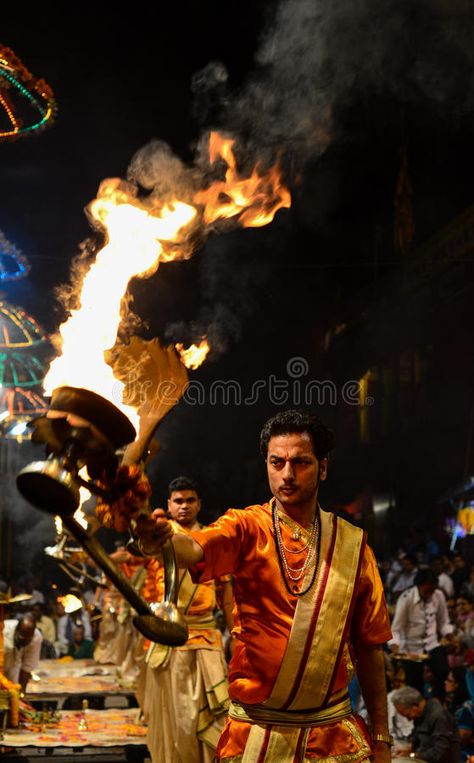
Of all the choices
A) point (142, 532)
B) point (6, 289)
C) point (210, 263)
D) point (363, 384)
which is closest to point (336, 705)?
point (142, 532)

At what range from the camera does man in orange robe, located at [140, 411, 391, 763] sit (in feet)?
12.3

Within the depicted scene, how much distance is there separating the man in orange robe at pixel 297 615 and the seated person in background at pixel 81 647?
48.9ft

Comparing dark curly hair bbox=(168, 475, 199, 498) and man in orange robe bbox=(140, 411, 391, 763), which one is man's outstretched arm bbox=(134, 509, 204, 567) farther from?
dark curly hair bbox=(168, 475, 199, 498)

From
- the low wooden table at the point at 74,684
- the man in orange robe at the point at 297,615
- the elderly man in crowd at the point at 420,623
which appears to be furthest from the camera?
the low wooden table at the point at 74,684

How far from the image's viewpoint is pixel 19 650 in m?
11.3

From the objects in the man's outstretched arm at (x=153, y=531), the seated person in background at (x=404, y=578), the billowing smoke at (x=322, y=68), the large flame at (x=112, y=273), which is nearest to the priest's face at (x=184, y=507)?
the billowing smoke at (x=322, y=68)

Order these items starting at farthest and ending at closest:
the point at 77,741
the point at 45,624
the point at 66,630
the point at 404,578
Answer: the point at 66,630
the point at 45,624
the point at 404,578
the point at 77,741

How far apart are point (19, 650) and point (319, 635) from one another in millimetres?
8221

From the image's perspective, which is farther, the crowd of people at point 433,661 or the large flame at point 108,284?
the crowd of people at point 433,661

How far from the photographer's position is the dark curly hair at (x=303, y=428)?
4012 mm

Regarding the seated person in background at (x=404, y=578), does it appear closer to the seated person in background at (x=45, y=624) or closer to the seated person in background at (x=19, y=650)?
the seated person in background at (x=19, y=650)

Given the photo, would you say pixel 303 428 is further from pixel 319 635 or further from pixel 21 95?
pixel 21 95

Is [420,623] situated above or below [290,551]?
above

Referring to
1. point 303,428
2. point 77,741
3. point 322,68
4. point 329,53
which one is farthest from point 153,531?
point 322,68
